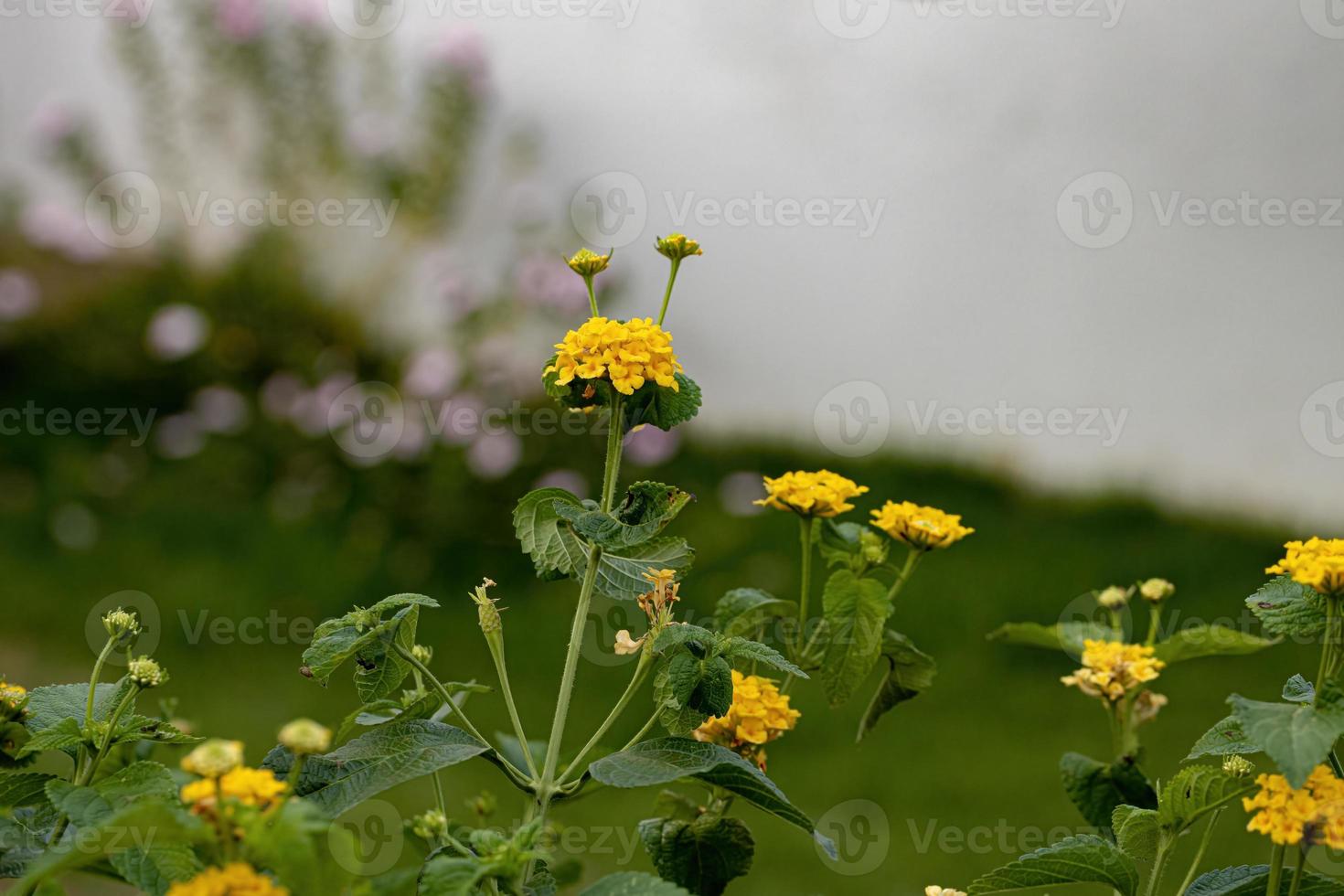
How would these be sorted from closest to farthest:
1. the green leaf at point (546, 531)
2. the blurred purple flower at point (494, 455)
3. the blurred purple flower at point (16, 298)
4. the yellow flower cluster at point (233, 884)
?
the yellow flower cluster at point (233, 884)
the green leaf at point (546, 531)
the blurred purple flower at point (494, 455)
the blurred purple flower at point (16, 298)

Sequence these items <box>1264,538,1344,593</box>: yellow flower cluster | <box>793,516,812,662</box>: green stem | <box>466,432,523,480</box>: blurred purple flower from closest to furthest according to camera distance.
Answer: <box>1264,538,1344,593</box>: yellow flower cluster → <box>793,516,812,662</box>: green stem → <box>466,432,523,480</box>: blurred purple flower

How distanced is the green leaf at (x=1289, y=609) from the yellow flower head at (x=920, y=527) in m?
0.20

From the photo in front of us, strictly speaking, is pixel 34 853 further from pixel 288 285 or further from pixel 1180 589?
pixel 288 285

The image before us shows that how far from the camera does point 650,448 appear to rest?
2467mm

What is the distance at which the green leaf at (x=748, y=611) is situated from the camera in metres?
0.74

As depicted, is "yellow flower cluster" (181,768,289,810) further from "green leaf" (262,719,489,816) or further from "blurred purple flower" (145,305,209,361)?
"blurred purple flower" (145,305,209,361)

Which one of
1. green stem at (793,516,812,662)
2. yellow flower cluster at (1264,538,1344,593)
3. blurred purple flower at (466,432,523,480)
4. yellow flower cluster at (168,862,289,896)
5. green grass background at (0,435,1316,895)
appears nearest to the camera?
yellow flower cluster at (168,862,289,896)

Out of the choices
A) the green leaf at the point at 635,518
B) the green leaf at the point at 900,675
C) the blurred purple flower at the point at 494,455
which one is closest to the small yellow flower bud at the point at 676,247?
the green leaf at the point at 635,518

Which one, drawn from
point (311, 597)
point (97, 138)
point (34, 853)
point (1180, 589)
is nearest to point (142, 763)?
point (34, 853)

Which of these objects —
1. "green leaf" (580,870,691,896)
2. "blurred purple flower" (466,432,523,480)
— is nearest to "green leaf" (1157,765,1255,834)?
"green leaf" (580,870,691,896)

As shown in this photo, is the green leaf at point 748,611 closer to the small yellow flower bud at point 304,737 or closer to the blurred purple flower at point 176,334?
the small yellow flower bud at point 304,737

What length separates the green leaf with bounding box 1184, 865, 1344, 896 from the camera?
1.97ft

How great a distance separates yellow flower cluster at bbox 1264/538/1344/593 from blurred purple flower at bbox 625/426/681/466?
74.2 inches

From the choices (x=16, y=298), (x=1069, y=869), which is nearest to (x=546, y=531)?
(x=1069, y=869)
